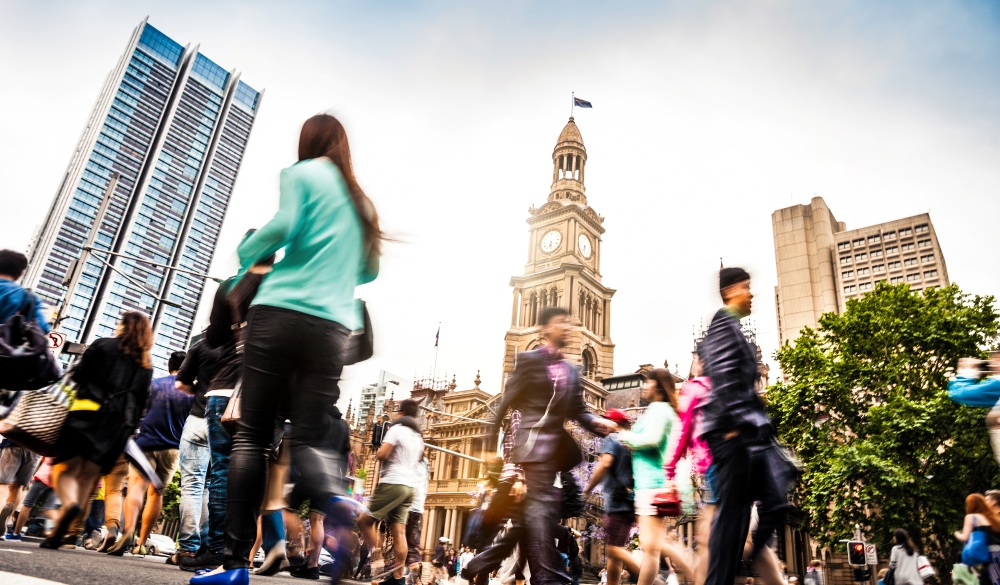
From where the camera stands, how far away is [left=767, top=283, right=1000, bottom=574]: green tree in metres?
20.1

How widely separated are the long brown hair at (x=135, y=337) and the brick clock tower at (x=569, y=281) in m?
45.4

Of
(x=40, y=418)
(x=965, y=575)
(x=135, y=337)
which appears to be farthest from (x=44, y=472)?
(x=965, y=575)

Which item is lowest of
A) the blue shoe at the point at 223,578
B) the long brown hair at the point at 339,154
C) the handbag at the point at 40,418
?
the blue shoe at the point at 223,578

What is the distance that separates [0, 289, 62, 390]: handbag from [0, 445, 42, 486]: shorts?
3177 mm

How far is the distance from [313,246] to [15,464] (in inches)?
261

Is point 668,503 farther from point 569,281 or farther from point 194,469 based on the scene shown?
point 569,281

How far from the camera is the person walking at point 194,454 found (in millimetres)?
4887

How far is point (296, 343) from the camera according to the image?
8.08 feet

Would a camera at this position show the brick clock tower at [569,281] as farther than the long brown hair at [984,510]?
Yes

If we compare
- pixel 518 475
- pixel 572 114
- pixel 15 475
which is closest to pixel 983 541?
pixel 518 475

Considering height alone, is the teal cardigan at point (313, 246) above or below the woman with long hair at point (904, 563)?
above

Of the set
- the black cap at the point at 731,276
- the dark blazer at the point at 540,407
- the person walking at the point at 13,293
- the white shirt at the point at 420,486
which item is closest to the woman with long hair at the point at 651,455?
the dark blazer at the point at 540,407

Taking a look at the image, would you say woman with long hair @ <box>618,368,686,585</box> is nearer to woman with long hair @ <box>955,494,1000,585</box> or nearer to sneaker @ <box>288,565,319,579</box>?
woman with long hair @ <box>955,494,1000,585</box>

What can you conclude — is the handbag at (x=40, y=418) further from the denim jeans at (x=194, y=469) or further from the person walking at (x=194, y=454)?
the denim jeans at (x=194, y=469)
